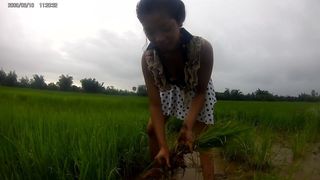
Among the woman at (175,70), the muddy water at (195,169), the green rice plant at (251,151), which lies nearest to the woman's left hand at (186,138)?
the woman at (175,70)

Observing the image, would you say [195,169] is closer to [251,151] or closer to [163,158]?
[251,151]

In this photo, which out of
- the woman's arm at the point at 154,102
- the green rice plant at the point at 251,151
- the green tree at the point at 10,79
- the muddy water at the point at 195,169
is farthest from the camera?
the green tree at the point at 10,79

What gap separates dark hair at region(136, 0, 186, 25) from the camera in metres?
1.85

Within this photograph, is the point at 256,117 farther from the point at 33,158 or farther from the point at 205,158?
the point at 33,158

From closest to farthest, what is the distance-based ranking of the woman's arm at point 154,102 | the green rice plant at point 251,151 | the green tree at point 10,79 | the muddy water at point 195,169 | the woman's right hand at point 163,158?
the woman's right hand at point 163,158 < the woman's arm at point 154,102 < the muddy water at point 195,169 < the green rice plant at point 251,151 < the green tree at point 10,79

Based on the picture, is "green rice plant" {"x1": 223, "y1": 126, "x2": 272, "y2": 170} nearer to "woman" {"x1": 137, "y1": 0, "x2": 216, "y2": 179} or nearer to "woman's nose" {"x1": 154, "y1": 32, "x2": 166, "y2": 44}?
"woman" {"x1": 137, "y1": 0, "x2": 216, "y2": 179}

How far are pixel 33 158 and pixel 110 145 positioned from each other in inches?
18.5

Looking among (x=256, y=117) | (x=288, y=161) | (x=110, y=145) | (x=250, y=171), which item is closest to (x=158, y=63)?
(x=110, y=145)

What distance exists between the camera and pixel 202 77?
221 cm

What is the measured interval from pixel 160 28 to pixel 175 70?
0.44 meters

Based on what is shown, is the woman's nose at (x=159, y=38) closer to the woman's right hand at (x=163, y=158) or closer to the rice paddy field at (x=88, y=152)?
the woman's right hand at (x=163, y=158)

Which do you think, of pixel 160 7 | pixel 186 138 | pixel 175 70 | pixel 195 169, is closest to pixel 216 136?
pixel 186 138

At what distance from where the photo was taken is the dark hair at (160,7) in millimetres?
1852

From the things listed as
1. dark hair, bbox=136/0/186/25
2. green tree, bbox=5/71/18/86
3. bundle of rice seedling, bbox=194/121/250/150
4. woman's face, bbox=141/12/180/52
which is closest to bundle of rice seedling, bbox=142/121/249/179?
bundle of rice seedling, bbox=194/121/250/150
